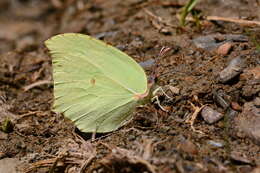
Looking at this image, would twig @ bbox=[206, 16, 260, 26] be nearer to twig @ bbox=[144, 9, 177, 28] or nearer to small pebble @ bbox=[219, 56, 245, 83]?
twig @ bbox=[144, 9, 177, 28]

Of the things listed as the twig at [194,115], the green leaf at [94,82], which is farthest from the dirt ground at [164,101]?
the green leaf at [94,82]

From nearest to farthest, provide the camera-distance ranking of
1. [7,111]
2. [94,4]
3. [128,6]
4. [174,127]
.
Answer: [174,127]
[7,111]
[128,6]
[94,4]

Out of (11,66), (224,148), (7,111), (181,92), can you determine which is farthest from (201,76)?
(11,66)

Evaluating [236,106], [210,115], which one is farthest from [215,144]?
[236,106]

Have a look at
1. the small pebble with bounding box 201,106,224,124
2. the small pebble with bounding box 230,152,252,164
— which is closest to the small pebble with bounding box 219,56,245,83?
the small pebble with bounding box 201,106,224,124

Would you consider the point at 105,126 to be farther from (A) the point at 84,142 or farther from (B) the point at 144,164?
(B) the point at 144,164
